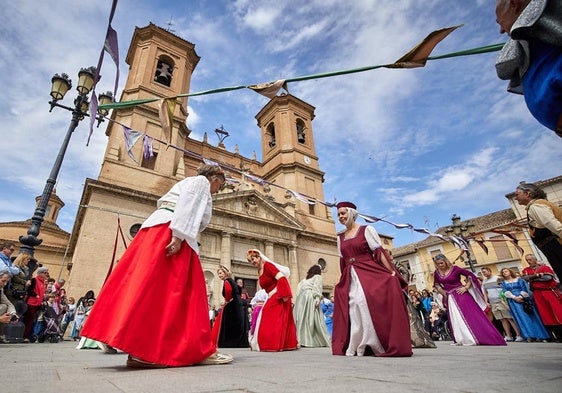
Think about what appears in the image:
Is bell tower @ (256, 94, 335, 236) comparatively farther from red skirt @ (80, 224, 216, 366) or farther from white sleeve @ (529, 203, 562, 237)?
red skirt @ (80, 224, 216, 366)

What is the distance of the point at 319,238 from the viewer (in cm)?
2095

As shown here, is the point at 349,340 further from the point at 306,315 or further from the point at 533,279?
the point at 533,279

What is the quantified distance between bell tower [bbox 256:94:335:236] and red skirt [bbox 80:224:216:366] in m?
18.9

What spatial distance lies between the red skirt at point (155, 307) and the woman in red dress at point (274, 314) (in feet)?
8.01

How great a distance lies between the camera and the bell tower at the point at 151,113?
15570 millimetres

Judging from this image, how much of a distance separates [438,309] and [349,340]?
314 inches

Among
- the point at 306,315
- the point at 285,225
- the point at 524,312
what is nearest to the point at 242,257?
the point at 285,225

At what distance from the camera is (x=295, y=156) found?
78.8 feet

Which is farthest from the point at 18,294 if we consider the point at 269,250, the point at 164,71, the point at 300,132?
the point at 300,132

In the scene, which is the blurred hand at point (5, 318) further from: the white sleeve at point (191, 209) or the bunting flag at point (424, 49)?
the bunting flag at point (424, 49)

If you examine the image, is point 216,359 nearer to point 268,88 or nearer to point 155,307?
point 155,307

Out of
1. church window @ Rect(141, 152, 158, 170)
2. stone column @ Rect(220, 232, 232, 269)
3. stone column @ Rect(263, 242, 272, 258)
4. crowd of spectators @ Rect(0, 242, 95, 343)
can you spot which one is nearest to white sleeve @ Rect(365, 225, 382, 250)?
crowd of spectators @ Rect(0, 242, 95, 343)

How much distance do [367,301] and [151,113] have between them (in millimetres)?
17769

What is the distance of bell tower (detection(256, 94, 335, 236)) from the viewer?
22797mm
